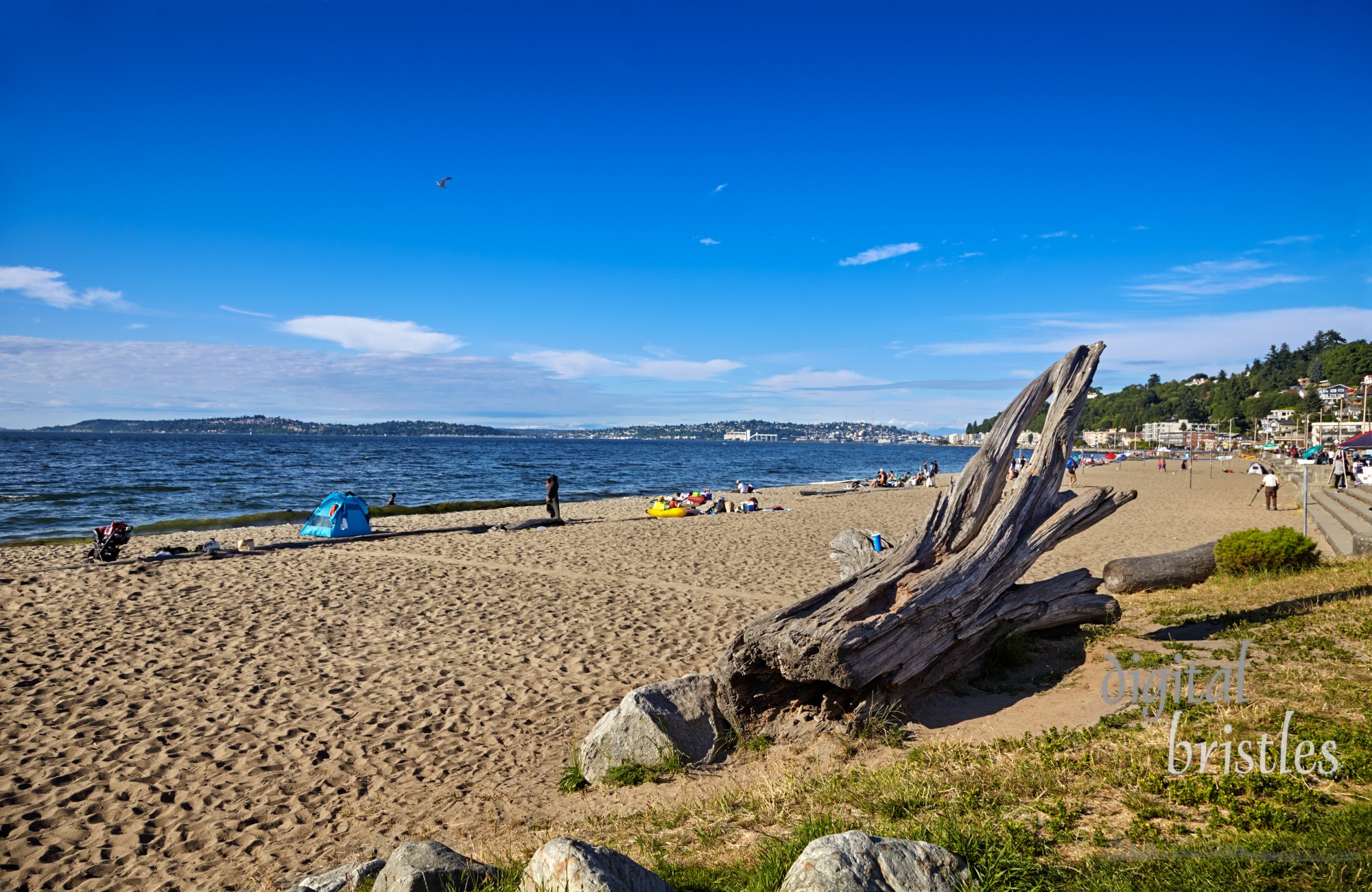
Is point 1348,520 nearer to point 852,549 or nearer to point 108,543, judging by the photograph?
point 852,549

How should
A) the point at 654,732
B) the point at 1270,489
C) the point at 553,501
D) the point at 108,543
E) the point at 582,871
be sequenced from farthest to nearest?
the point at 1270,489 → the point at 553,501 → the point at 108,543 → the point at 654,732 → the point at 582,871

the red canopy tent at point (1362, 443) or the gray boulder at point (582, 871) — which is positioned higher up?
the red canopy tent at point (1362, 443)

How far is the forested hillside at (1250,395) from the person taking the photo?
138m

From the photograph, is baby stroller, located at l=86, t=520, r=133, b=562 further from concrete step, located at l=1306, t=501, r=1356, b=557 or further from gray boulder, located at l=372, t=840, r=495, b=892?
concrete step, located at l=1306, t=501, r=1356, b=557

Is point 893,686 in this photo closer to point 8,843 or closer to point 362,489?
point 8,843

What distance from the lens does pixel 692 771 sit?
5957 mm

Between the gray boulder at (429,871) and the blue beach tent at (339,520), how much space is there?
18116 millimetres

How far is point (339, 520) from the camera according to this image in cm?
2045

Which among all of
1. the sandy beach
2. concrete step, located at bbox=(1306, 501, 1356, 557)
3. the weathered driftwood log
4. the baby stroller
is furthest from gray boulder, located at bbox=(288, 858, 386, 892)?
concrete step, located at bbox=(1306, 501, 1356, 557)

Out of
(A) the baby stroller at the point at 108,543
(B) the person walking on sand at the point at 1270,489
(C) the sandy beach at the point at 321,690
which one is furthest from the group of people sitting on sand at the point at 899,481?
(A) the baby stroller at the point at 108,543

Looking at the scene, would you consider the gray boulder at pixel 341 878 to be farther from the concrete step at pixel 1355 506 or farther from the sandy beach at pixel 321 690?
the concrete step at pixel 1355 506

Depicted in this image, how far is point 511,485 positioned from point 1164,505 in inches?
1362

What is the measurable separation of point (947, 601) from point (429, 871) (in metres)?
4.80

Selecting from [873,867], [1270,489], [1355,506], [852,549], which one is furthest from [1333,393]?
[873,867]
